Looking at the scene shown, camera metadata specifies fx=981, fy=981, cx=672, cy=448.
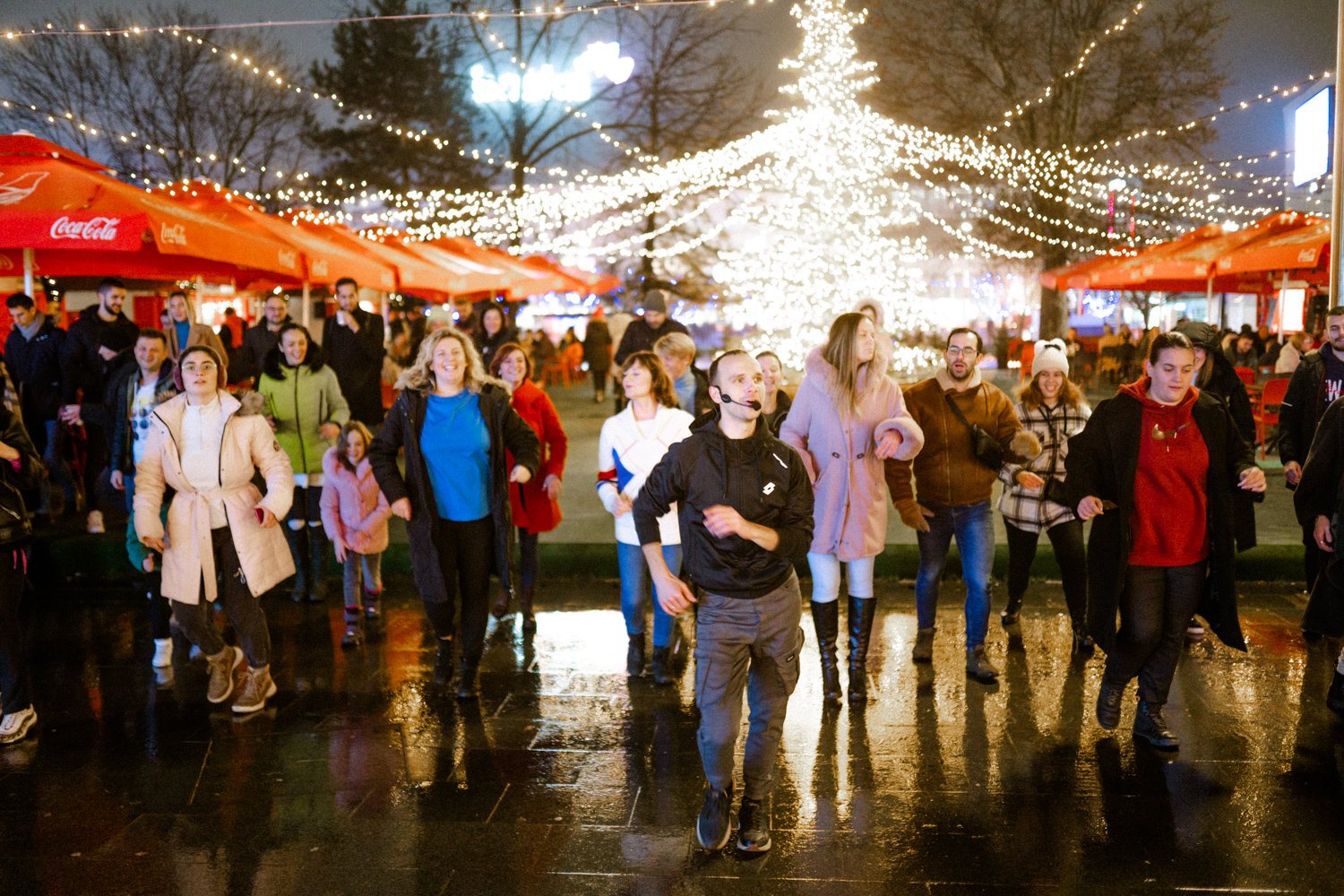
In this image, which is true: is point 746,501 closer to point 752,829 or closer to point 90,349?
point 752,829

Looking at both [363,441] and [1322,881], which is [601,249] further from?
[1322,881]

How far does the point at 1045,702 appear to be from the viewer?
477cm

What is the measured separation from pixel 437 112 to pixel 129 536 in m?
28.1

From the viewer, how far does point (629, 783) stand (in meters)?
3.94

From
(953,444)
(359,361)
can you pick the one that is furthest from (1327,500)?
(359,361)

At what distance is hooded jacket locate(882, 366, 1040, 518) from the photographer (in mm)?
4977

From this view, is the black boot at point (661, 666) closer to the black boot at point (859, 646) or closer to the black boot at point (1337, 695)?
the black boot at point (859, 646)

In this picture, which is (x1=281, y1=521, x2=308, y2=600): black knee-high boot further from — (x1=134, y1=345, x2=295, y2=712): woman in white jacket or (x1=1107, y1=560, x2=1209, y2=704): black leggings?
(x1=1107, y1=560, x2=1209, y2=704): black leggings

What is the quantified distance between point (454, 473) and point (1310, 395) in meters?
4.89

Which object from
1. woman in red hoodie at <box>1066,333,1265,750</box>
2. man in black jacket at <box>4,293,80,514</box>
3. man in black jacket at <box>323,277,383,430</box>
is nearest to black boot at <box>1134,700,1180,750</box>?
woman in red hoodie at <box>1066,333,1265,750</box>

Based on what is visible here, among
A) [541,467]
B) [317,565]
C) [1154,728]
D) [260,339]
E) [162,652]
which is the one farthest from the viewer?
[260,339]

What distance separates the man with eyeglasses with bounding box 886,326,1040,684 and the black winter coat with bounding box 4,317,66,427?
22.6 feet

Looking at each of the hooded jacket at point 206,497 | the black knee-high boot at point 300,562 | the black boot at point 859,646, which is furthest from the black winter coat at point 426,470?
the black knee-high boot at point 300,562

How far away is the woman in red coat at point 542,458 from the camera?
5980mm
